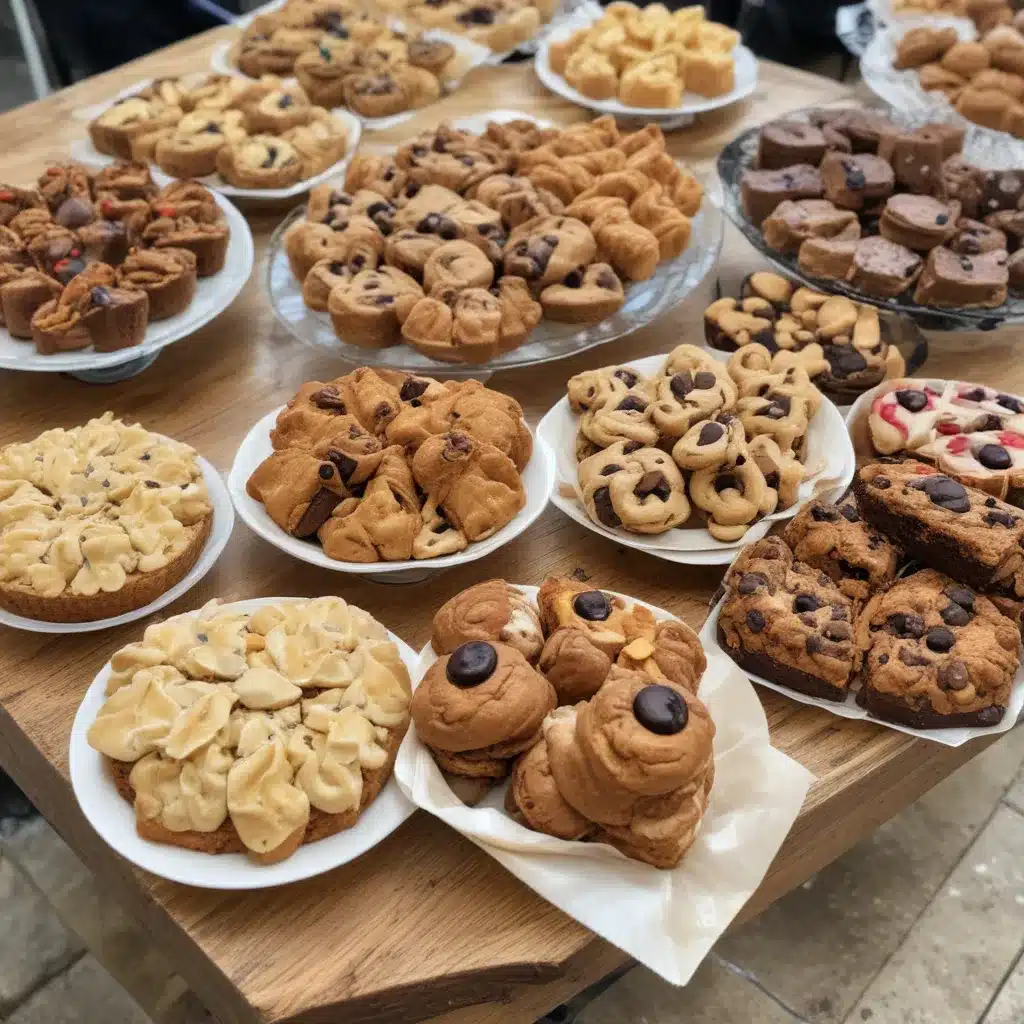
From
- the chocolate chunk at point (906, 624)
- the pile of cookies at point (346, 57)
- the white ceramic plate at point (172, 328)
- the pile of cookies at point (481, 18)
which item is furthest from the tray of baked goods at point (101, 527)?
the pile of cookies at point (481, 18)

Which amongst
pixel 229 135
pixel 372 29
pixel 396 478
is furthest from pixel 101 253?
pixel 372 29

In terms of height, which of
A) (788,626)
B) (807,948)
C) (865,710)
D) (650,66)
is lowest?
(807,948)

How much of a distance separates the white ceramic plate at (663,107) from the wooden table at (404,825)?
802 millimetres

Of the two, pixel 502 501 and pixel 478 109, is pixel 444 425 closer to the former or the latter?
pixel 502 501

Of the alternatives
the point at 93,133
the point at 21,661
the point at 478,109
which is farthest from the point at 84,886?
the point at 478,109

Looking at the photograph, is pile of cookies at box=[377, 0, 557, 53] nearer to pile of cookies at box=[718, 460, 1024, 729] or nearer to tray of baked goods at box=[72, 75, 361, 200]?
tray of baked goods at box=[72, 75, 361, 200]

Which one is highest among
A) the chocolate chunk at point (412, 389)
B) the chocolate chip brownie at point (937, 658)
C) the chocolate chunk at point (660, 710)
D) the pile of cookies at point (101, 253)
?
the pile of cookies at point (101, 253)

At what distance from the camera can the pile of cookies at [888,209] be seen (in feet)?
6.40

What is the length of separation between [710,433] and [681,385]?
0.13m

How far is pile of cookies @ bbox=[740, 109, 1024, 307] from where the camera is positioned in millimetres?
1950

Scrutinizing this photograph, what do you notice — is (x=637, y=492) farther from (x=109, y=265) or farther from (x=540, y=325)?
(x=109, y=265)

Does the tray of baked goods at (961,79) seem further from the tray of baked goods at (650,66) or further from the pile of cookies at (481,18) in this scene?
the pile of cookies at (481,18)

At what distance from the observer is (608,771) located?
1063 millimetres

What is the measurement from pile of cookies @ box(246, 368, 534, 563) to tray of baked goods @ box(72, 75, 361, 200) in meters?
1.08
